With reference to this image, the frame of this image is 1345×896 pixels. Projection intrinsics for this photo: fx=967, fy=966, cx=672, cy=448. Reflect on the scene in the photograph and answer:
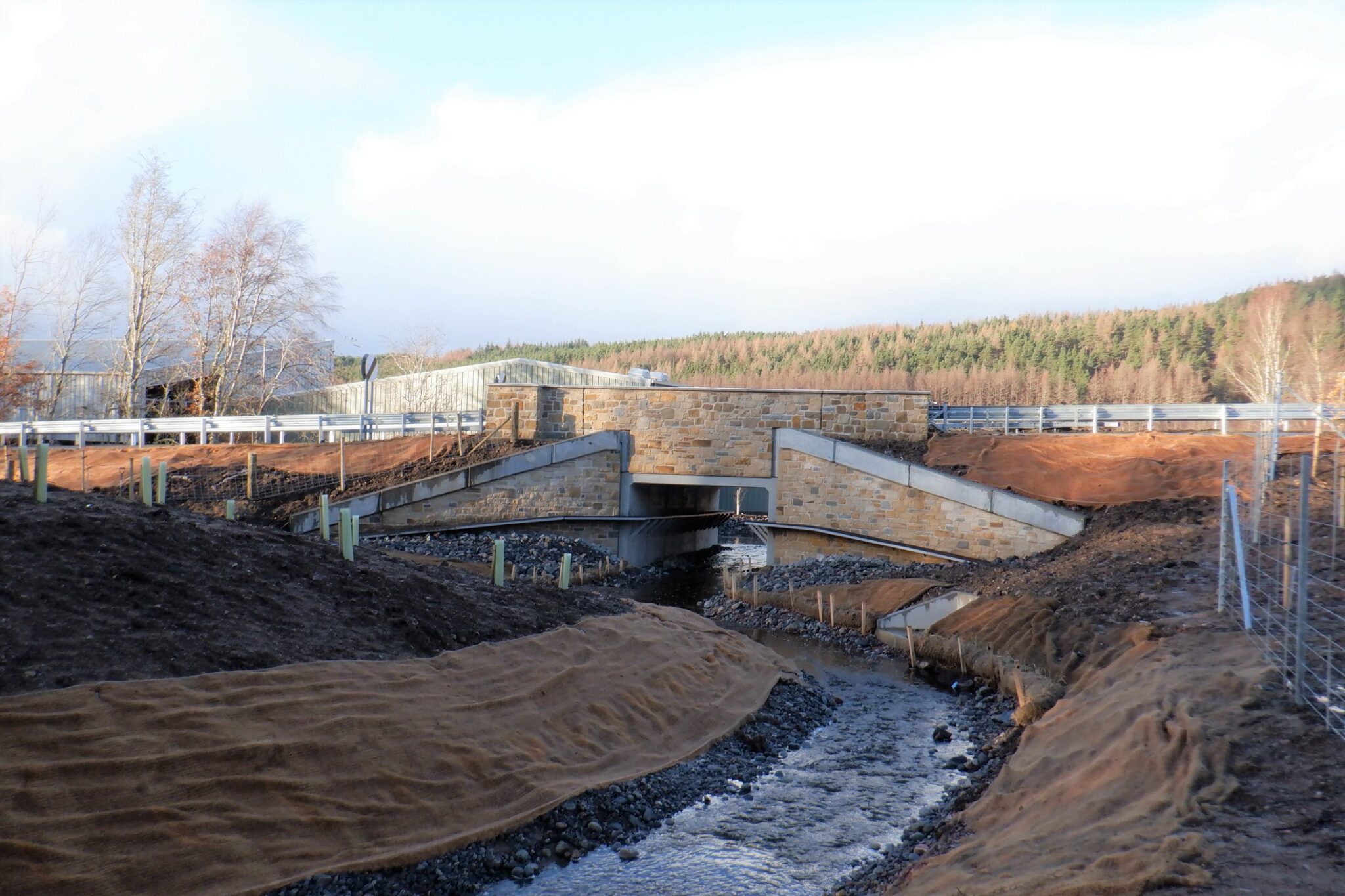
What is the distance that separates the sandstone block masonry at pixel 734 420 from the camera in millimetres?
24953

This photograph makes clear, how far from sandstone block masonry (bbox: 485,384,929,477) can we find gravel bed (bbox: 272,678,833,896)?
1292 centimetres

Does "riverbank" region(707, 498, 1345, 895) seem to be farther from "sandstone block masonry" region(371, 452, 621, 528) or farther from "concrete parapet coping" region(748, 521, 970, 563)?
"sandstone block masonry" region(371, 452, 621, 528)

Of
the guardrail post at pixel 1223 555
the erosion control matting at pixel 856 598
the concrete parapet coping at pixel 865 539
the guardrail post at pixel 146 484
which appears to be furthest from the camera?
the concrete parapet coping at pixel 865 539

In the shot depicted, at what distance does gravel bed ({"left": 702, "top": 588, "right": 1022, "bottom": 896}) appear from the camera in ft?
25.4

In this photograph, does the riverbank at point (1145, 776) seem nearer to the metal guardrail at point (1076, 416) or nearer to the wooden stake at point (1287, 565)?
the wooden stake at point (1287, 565)

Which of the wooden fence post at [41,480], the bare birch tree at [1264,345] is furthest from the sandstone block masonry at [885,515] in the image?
the wooden fence post at [41,480]

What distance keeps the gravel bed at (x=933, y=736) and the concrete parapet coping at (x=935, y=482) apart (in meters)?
4.45

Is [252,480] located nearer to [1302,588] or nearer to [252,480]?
[252,480]

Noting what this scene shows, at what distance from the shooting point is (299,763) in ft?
23.2

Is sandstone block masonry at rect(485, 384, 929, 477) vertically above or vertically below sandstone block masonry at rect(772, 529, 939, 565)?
above

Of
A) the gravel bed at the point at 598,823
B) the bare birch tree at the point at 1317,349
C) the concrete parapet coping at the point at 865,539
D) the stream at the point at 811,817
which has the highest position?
the bare birch tree at the point at 1317,349

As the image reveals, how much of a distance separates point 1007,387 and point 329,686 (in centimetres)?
5262

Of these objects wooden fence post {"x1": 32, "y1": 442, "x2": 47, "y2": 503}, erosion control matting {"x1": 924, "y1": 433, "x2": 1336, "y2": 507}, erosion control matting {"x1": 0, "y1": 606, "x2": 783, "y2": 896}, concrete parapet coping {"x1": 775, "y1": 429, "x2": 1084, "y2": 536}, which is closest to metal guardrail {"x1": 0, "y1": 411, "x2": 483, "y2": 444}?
concrete parapet coping {"x1": 775, "y1": 429, "x2": 1084, "y2": 536}

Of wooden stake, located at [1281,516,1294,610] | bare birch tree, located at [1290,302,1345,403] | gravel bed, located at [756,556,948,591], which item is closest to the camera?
wooden stake, located at [1281,516,1294,610]
